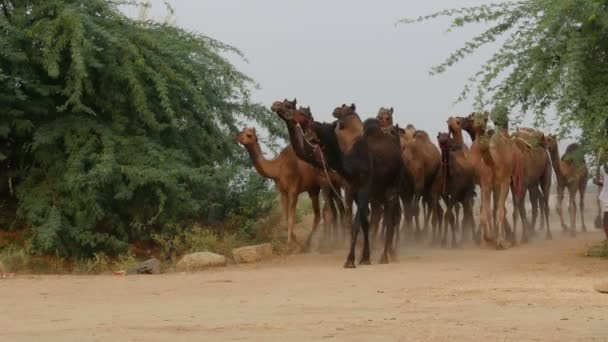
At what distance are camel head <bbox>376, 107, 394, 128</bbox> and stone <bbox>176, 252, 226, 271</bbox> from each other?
3305mm

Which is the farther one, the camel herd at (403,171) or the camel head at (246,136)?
the camel head at (246,136)

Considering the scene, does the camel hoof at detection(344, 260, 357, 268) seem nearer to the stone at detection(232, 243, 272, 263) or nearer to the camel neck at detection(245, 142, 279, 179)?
the stone at detection(232, 243, 272, 263)

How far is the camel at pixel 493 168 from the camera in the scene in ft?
58.9

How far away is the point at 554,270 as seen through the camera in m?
14.3

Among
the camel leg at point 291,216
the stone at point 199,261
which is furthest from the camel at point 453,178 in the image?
the stone at point 199,261

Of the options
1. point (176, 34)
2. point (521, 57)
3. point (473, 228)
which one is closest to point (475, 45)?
point (521, 57)

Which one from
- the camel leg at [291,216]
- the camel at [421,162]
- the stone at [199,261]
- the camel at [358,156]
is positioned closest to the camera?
the camel at [358,156]

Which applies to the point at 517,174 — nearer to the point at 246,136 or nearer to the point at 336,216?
the point at 336,216

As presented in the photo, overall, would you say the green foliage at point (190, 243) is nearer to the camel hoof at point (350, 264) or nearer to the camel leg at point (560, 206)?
the camel hoof at point (350, 264)

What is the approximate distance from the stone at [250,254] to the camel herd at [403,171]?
68 centimetres

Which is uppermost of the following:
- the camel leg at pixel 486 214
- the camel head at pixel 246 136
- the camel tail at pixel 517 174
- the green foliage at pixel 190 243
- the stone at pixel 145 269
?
the camel head at pixel 246 136

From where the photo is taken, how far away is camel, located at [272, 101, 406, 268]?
51.9 ft

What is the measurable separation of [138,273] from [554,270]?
6026mm

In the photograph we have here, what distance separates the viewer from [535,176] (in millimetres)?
20922
